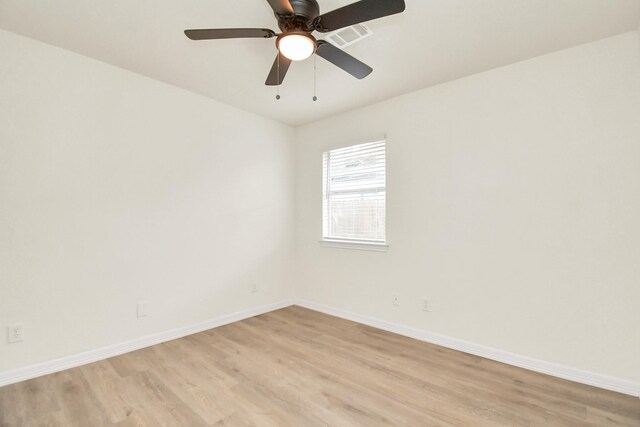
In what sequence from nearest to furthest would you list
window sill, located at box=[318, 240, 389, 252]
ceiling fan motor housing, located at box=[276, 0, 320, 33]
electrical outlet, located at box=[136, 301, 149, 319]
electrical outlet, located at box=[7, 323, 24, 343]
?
ceiling fan motor housing, located at box=[276, 0, 320, 33]
electrical outlet, located at box=[7, 323, 24, 343]
electrical outlet, located at box=[136, 301, 149, 319]
window sill, located at box=[318, 240, 389, 252]

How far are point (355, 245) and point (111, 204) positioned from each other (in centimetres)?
247

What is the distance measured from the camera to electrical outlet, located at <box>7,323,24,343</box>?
2.15 metres

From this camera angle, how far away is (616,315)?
2121mm

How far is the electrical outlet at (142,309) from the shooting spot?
2.76 m

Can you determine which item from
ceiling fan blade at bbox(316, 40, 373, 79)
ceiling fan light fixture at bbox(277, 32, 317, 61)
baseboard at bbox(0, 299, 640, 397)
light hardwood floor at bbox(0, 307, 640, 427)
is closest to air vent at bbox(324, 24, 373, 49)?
ceiling fan blade at bbox(316, 40, 373, 79)

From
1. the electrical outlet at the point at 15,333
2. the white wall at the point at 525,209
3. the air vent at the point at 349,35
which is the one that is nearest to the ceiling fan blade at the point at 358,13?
the air vent at the point at 349,35

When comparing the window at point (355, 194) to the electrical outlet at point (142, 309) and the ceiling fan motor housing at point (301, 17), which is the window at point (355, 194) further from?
the electrical outlet at point (142, 309)

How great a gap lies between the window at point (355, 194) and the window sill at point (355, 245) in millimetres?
24

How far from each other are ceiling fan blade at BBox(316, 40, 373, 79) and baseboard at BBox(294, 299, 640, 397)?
246 cm

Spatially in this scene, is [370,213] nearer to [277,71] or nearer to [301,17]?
[277,71]

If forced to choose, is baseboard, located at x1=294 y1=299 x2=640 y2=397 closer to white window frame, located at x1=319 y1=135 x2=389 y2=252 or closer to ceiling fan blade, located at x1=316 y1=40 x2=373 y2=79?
white window frame, located at x1=319 y1=135 x2=389 y2=252

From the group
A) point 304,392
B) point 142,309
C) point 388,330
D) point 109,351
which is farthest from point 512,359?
point 109,351

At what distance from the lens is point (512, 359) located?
2.49m

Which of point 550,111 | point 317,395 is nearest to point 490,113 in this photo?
point 550,111
